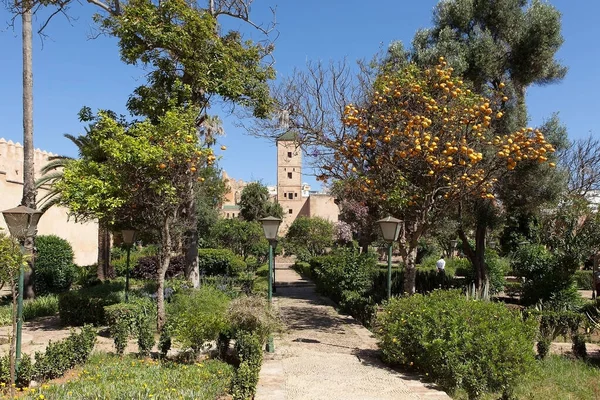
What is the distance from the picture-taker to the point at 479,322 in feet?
21.7

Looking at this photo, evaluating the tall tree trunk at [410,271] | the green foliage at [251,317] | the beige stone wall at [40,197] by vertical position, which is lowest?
the green foliage at [251,317]

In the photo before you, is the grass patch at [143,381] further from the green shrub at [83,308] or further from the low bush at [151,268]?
the low bush at [151,268]

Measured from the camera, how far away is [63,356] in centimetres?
654

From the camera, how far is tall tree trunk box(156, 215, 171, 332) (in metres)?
9.81

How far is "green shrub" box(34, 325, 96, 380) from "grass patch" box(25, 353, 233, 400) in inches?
7.9

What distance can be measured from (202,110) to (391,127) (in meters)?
5.04

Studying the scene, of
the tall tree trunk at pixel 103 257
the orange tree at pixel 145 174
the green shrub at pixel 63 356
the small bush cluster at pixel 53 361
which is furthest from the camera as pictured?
the tall tree trunk at pixel 103 257

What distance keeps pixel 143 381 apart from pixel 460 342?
3734mm

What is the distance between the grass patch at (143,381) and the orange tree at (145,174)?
3314mm

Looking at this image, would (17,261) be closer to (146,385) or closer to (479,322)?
(146,385)

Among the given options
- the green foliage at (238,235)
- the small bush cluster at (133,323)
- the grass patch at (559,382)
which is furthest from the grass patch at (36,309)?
the green foliage at (238,235)

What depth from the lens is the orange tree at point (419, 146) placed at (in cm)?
908

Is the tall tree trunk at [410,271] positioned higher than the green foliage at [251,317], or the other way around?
the tall tree trunk at [410,271]

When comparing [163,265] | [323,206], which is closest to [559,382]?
[163,265]
